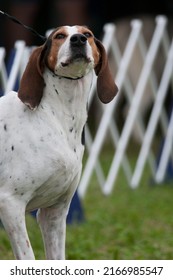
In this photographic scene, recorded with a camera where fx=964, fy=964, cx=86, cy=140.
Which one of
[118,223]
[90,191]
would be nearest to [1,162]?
[118,223]

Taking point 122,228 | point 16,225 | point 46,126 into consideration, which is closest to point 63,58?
point 46,126

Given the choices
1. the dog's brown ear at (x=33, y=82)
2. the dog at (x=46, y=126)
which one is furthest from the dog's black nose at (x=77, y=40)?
the dog's brown ear at (x=33, y=82)

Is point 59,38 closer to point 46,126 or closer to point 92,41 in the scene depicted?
point 92,41

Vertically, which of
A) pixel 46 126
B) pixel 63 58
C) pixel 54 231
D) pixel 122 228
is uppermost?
pixel 63 58

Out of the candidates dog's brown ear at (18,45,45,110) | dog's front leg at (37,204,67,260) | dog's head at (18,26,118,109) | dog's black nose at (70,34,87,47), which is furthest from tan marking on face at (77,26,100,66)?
dog's front leg at (37,204,67,260)

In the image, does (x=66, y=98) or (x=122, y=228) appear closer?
(x=66, y=98)

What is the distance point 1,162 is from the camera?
4.90 meters

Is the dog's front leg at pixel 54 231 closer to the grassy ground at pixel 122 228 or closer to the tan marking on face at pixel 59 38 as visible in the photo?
the tan marking on face at pixel 59 38

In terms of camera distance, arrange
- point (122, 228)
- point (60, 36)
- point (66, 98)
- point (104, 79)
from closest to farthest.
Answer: point (60, 36) < point (66, 98) < point (104, 79) < point (122, 228)

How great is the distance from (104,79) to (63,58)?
38 centimetres

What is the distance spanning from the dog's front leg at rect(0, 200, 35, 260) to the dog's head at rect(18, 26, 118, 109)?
1.70ft

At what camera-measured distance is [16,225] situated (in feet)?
15.8
